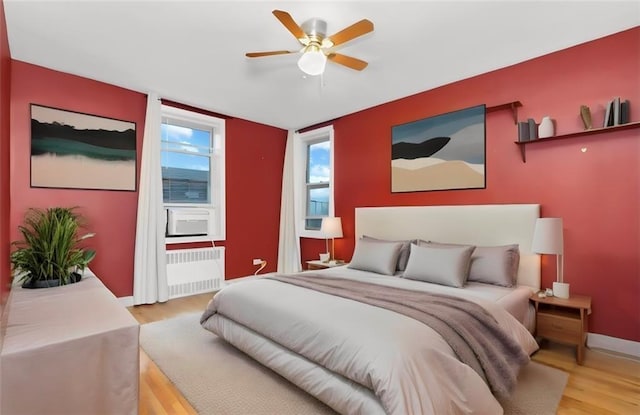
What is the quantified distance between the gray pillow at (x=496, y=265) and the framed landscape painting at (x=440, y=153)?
786mm

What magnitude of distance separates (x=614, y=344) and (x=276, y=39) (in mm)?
3865

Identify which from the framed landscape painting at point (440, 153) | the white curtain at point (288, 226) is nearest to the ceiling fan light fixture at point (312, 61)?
the framed landscape painting at point (440, 153)

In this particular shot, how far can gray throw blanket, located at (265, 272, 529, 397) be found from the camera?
1.70 metres

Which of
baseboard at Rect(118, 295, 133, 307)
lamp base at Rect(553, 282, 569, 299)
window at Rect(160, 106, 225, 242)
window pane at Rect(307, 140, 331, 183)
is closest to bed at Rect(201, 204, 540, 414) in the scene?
lamp base at Rect(553, 282, 569, 299)

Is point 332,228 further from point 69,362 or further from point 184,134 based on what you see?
point 69,362

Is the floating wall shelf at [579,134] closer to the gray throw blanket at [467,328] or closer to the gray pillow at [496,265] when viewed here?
the gray pillow at [496,265]

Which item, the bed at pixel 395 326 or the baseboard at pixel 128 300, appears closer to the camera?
the bed at pixel 395 326

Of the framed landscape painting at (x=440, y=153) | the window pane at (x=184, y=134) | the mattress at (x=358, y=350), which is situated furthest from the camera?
the window pane at (x=184, y=134)

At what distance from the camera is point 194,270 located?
4.37 m

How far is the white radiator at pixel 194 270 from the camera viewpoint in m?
4.18

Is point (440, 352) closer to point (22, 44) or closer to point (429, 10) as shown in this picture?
point (429, 10)

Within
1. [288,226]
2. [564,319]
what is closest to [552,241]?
A: [564,319]

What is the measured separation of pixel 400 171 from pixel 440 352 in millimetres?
2816

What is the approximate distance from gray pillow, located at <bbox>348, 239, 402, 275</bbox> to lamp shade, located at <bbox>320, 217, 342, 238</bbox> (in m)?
0.89
